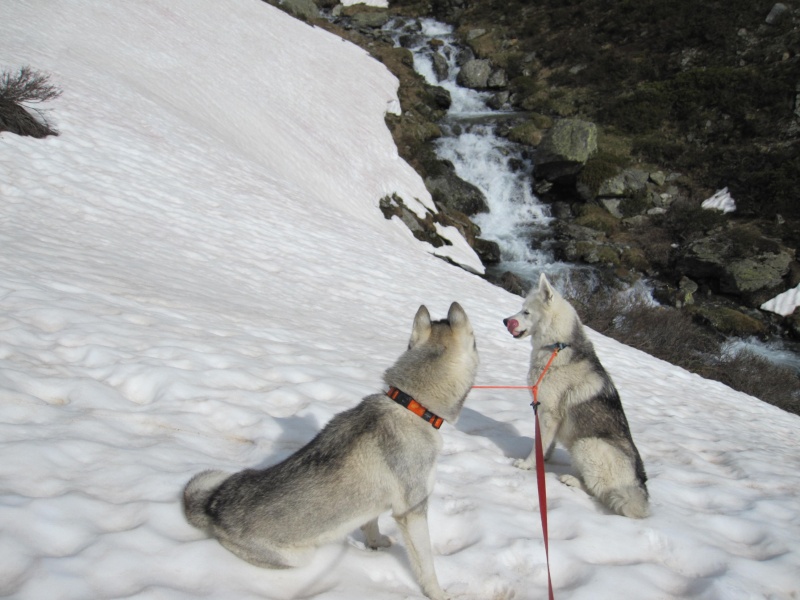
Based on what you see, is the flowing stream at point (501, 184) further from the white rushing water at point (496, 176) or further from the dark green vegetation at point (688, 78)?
the dark green vegetation at point (688, 78)

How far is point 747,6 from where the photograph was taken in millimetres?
37375

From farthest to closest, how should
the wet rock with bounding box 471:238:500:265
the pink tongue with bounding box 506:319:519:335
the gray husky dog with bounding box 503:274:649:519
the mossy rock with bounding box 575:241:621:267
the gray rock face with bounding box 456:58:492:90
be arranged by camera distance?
the gray rock face with bounding box 456:58:492:90
the mossy rock with bounding box 575:241:621:267
the wet rock with bounding box 471:238:500:265
the pink tongue with bounding box 506:319:519:335
the gray husky dog with bounding box 503:274:649:519

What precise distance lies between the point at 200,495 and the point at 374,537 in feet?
3.55

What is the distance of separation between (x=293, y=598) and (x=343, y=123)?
23.3 meters

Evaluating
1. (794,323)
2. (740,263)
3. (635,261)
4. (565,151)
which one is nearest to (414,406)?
(794,323)

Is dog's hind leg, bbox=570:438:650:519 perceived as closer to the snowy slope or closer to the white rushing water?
the snowy slope

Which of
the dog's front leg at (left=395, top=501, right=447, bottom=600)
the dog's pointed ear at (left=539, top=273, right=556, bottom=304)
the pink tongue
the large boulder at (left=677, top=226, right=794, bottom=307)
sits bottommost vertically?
the dog's front leg at (left=395, top=501, right=447, bottom=600)

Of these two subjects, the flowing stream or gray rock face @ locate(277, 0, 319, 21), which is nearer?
the flowing stream

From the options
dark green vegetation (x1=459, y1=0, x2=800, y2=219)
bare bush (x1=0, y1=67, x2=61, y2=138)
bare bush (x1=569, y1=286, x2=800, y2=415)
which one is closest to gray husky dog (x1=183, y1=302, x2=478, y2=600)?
bare bush (x1=0, y1=67, x2=61, y2=138)

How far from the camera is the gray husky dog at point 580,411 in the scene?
4.16 m

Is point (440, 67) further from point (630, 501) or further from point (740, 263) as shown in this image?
point (630, 501)

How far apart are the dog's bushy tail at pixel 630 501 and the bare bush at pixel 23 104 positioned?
39.7 ft

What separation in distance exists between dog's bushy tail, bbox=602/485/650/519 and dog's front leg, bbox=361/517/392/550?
6.76 feet

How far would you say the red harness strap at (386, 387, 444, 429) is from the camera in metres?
3.01
